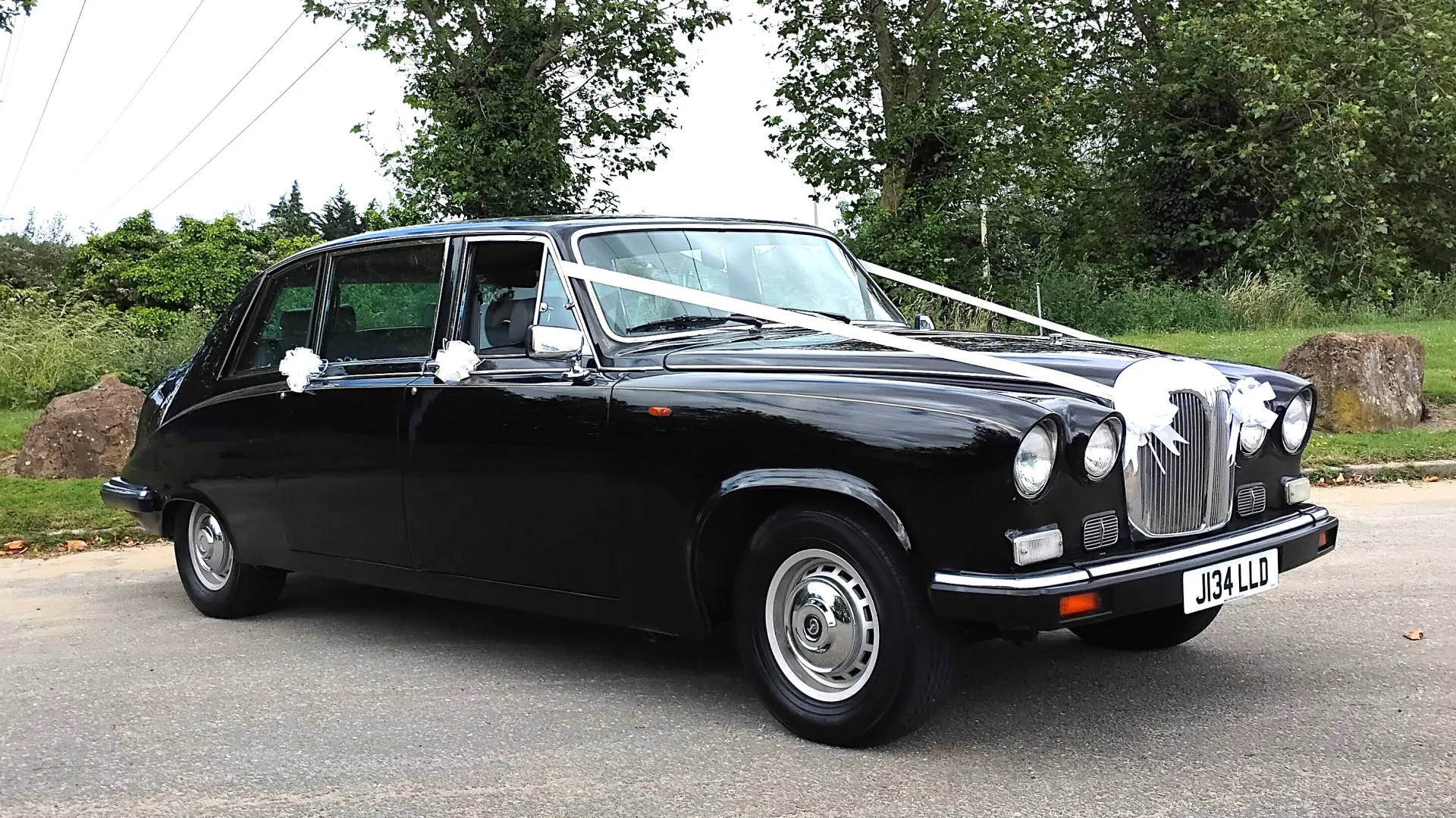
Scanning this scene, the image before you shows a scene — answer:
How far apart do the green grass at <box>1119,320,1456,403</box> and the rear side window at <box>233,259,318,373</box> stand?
324 inches

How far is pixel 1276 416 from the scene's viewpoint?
4.74 meters

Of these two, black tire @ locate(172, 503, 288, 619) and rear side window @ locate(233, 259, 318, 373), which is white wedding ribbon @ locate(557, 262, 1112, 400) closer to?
rear side window @ locate(233, 259, 318, 373)

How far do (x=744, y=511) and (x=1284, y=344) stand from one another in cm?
1405

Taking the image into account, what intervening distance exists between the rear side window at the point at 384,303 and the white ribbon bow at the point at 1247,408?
10.3ft

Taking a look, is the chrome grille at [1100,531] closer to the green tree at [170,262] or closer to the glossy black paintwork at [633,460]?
the glossy black paintwork at [633,460]

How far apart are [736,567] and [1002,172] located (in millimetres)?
22469

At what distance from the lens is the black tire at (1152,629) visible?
17.5 ft

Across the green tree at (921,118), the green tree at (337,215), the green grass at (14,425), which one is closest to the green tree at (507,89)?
the green tree at (921,118)

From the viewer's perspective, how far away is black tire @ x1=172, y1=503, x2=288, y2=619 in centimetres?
666

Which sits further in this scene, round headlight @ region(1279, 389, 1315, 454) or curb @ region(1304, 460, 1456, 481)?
curb @ region(1304, 460, 1456, 481)

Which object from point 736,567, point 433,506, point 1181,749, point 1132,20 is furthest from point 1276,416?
point 1132,20

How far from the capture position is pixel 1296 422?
15.9 ft

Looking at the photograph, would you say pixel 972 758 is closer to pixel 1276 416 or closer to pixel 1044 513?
pixel 1044 513

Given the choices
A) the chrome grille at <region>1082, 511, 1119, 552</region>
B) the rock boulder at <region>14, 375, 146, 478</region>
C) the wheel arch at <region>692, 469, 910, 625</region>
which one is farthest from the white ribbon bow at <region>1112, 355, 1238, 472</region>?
the rock boulder at <region>14, 375, 146, 478</region>
